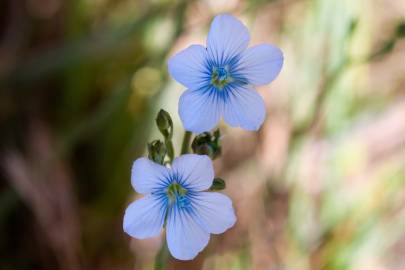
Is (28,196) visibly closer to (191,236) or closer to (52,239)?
(52,239)

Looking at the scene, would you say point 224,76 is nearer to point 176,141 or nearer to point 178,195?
point 178,195

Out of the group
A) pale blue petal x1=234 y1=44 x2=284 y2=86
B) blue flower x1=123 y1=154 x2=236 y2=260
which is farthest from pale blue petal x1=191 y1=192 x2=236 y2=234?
pale blue petal x1=234 y1=44 x2=284 y2=86

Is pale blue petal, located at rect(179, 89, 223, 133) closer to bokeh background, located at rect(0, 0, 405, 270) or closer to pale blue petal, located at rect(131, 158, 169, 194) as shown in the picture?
pale blue petal, located at rect(131, 158, 169, 194)

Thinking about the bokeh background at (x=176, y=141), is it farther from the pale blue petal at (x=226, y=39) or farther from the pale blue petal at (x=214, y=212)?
the pale blue petal at (x=214, y=212)

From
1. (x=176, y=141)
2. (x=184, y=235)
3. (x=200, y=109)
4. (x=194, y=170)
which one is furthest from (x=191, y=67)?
(x=176, y=141)

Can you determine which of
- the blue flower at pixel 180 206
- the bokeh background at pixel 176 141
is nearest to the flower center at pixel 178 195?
the blue flower at pixel 180 206

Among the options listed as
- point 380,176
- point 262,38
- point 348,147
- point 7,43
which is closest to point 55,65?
point 7,43

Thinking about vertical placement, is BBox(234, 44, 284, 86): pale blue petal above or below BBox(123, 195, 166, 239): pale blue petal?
above

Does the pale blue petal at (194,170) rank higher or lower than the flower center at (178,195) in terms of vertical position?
lower
